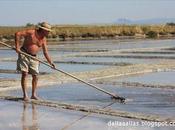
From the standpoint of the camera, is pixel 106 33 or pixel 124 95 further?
pixel 106 33

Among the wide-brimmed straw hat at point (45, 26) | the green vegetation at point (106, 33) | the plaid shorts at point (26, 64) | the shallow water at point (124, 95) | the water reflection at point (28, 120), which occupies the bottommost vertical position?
the green vegetation at point (106, 33)

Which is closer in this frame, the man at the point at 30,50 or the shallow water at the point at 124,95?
the shallow water at the point at 124,95

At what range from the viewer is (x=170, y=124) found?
7.04 metres

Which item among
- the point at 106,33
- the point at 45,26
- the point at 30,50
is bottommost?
the point at 106,33

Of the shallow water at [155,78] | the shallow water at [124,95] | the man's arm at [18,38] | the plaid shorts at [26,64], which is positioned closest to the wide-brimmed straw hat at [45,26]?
the man's arm at [18,38]

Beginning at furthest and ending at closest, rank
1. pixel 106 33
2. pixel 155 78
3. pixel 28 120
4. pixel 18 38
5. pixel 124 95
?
pixel 106 33, pixel 155 78, pixel 124 95, pixel 18 38, pixel 28 120

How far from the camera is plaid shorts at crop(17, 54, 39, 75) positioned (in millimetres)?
9688

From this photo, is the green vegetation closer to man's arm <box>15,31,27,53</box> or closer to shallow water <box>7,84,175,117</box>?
shallow water <box>7,84,175,117</box>

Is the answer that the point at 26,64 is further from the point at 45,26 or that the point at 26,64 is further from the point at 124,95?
the point at 124,95

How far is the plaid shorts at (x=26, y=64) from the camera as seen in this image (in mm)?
9688

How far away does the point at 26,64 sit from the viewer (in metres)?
9.72

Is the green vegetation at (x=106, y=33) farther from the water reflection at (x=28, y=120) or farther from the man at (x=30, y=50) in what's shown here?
the water reflection at (x=28, y=120)

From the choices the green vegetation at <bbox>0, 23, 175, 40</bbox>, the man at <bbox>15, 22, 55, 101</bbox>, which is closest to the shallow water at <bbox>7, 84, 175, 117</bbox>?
the man at <bbox>15, 22, 55, 101</bbox>

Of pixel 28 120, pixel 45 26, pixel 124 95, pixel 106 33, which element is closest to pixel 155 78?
pixel 124 95
